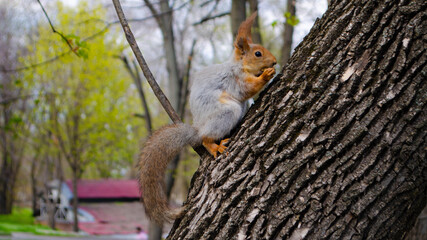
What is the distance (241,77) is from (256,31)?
83.7 inches

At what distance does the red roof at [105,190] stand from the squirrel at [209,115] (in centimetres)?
1363

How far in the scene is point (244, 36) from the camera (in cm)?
252

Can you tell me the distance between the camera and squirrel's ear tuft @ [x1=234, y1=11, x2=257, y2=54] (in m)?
2.41

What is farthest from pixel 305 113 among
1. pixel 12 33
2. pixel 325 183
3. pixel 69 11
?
pixel 12 33

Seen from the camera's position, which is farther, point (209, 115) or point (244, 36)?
point (244, 36)

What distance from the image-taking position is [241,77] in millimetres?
2486

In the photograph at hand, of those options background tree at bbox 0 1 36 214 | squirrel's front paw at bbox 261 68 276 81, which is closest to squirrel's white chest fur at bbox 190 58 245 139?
squirrel's front paw at bbox 261 68 276 81

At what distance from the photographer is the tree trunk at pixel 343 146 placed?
1.22 meters

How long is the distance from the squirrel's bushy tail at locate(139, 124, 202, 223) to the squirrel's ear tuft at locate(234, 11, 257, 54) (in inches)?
31.3

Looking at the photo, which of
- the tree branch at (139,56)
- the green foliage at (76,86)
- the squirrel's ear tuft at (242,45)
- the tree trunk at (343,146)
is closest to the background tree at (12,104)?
the green foliage at (76,86)

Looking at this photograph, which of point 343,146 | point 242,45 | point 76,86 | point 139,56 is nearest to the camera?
point 343,146

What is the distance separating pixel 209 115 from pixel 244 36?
0.68 meters

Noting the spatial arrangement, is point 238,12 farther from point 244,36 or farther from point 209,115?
point 209,115

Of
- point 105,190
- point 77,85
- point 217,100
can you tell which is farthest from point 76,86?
A: point 217,100
